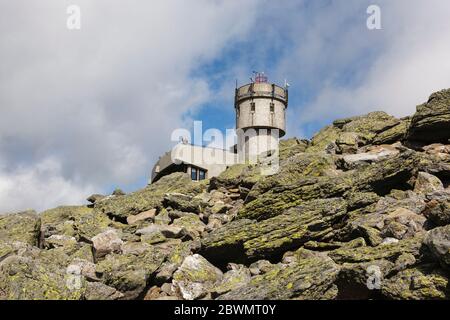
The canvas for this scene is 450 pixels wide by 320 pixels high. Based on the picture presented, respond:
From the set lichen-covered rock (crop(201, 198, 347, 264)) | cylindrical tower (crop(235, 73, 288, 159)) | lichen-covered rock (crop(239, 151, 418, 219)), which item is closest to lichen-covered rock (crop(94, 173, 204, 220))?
lichen-covered rock (crop(239, 151, 418, 219))

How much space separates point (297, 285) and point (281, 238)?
207 inches

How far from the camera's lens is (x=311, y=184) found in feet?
81.8

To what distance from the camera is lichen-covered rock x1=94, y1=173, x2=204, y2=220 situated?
108 feet

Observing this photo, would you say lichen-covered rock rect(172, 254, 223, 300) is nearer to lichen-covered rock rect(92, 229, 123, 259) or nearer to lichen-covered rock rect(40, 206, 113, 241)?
lichen-covered rock rect(92, 229, 123, 259)

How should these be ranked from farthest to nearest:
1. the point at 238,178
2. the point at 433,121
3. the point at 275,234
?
1. the point at 238,178
2. the point at 433,121
3. the point at 275,234

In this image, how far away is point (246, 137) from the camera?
66.2 metres

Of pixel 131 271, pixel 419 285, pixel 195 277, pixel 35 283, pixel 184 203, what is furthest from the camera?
pixel 184 203

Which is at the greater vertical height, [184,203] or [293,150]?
[293,150]

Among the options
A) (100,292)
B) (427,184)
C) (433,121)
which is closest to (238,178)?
(433,121)

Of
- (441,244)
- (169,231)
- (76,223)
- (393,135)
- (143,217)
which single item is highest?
(393,135)

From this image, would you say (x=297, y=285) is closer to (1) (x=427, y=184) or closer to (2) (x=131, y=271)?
(2) (x=131, y=271)

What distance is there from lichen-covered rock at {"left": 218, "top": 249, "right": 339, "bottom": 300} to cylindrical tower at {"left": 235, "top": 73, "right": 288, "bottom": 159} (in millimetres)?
48803

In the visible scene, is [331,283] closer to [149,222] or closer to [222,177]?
[149,222]
